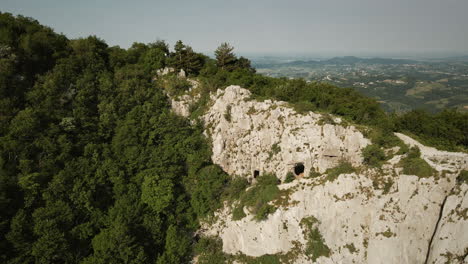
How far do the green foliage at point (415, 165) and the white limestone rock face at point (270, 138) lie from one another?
4.03 meters

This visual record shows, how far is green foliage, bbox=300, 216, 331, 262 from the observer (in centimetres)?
2394

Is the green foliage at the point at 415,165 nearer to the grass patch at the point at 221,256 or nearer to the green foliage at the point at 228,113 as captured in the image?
the grass patch at the point at 221,256

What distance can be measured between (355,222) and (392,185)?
17.4 feet

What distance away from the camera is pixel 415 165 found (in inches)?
837

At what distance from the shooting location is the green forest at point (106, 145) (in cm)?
2411

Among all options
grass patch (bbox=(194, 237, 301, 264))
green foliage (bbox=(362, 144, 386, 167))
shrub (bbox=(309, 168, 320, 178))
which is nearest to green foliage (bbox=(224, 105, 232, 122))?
shrub (bbox=(309, 168, 320, 178))

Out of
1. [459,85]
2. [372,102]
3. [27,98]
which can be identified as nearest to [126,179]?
[27,98]

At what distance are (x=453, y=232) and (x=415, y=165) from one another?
5981 mm

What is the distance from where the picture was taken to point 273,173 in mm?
30641

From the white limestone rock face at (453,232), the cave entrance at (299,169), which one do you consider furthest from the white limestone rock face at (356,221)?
the cave entrance at (299,169)

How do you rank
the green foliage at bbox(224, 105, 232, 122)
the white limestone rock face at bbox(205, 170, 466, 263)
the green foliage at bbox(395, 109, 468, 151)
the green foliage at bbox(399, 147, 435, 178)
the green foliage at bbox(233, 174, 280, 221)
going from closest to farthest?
the white limestone rock face at bbox(205, 170, 466, 263) < the green foliage at bbox(399, 147, 435, 178) < the green foliage at bbox(233, 174, 280, 221) < the green foliage at bbox(395, 109, 468, 151) < the green foliage at bbox(224, 105, 232, 122)

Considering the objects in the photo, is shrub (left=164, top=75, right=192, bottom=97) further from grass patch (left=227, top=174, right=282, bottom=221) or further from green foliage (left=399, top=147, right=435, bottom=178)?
green foliage (left=399, top=147, right=435, bottom=178)

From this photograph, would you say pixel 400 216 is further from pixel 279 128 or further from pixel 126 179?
pixel 126 179

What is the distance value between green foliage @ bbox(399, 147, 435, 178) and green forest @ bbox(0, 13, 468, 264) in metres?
3.67
